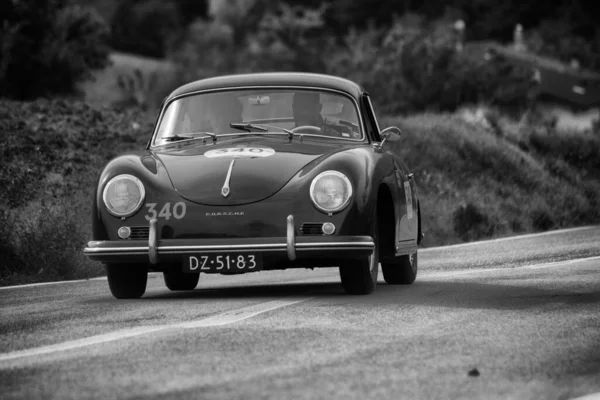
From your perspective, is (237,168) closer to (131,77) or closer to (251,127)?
(251,127)

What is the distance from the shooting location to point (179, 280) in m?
11.1

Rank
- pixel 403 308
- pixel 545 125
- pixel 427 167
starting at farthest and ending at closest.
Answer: pixel 545 125 → pixel 427 167 → pixel 403 308

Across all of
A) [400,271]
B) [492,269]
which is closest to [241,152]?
[400,271]

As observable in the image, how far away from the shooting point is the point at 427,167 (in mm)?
23656

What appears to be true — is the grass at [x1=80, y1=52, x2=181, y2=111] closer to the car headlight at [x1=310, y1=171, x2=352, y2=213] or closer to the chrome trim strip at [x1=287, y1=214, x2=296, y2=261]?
the car headlight at [x1=310, y1=171, x2=352, y2=213]

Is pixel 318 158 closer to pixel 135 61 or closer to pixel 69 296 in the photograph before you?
pixel 69 296

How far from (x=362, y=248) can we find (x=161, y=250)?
133cm

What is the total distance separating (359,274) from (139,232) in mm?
1521

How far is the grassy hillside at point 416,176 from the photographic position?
13.2 meters

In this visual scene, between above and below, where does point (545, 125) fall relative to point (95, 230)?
below

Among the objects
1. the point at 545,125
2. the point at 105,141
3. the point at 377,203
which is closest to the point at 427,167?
the point at 105,141

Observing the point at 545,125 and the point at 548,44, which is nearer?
the point at 545,125

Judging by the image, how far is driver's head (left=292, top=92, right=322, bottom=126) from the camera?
10.5 meters

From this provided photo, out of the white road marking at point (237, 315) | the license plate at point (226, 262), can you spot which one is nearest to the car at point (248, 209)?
the license plate at point (226, 262)
